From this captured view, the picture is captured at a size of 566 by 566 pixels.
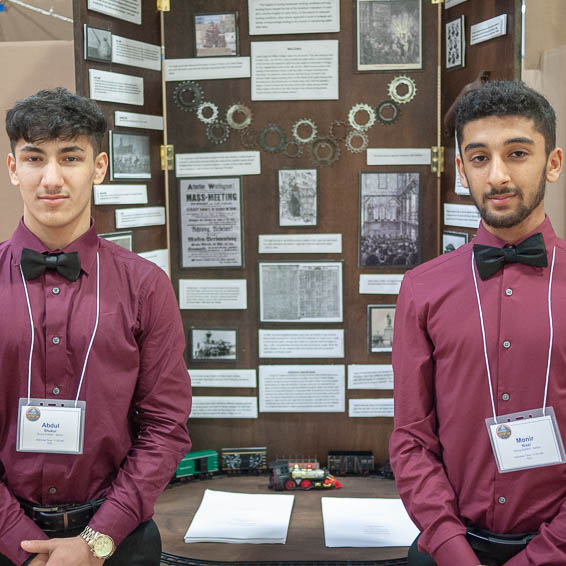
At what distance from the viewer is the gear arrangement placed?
315 centimetres

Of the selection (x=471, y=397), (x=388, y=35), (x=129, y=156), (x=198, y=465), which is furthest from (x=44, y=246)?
(x=388, y=35)

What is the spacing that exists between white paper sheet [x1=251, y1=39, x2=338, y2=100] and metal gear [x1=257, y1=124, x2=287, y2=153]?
136 mm

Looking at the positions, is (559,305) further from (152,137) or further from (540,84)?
(152,137)

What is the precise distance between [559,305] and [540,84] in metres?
1.25

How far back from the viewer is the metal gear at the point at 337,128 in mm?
3156

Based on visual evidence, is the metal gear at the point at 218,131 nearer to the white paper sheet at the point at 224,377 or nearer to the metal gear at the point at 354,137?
the metal gear at the point at 354,137

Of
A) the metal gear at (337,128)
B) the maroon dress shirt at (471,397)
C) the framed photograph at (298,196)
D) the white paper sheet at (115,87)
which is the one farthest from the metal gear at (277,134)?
the maroon dress shirt at (471,397)

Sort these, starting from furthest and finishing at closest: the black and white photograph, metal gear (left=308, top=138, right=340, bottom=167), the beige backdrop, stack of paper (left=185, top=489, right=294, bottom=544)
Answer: metal gear (left=308, top=138, right=340, bottom=167) → the black and white photograph → the beige backdrop → stack of paper (left=185, top=489, right=294, bottom=544)

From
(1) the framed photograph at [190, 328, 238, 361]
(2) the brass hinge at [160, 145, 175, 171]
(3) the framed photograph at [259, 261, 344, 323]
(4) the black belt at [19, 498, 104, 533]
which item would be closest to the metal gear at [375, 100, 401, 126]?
(3) the framed photograph at [259, 261, 344, 323]

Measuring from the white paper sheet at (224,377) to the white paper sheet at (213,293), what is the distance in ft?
1.00

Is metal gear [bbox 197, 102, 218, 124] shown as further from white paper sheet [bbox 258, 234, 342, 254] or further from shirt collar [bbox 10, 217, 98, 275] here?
shirt collar [bbox 10, 217, 98, 275]

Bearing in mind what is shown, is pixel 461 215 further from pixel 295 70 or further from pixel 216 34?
pixel 216 34

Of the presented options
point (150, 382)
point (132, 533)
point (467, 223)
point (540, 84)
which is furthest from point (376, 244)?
point (132, 533)

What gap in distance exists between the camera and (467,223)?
2920 millimetres
